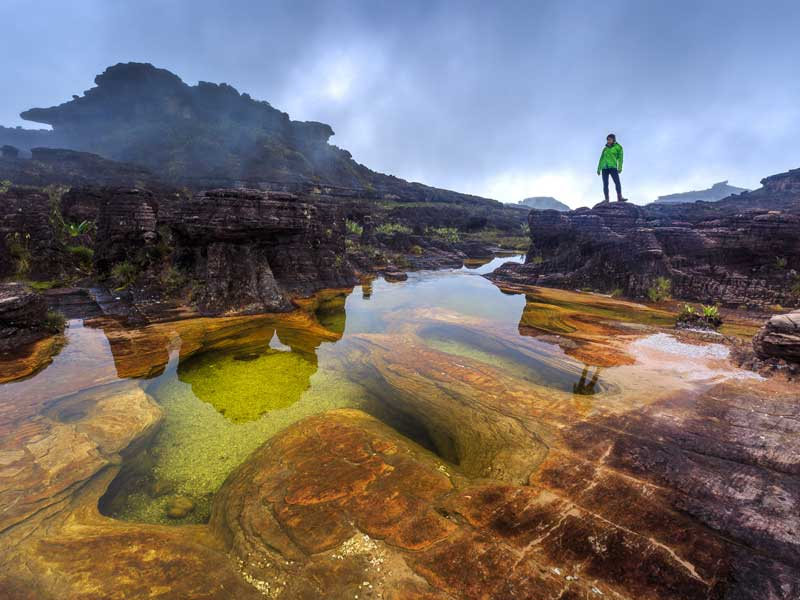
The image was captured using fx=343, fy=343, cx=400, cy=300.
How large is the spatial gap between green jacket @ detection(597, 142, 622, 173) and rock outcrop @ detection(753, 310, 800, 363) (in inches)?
478

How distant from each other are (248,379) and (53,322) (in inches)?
194

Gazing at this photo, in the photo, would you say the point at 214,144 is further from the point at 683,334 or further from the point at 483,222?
the point at 683,334

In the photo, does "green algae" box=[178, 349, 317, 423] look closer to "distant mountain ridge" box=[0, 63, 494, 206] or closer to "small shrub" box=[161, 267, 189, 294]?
"small shrub" box=[161, 267, 189, 294]

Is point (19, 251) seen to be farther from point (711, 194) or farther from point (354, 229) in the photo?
point (711, 194)

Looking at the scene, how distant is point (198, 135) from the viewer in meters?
67.4

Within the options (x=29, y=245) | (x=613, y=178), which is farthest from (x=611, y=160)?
(x=29, y=245)

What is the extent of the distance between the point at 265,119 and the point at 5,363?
293ft

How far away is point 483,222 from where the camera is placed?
171 feet

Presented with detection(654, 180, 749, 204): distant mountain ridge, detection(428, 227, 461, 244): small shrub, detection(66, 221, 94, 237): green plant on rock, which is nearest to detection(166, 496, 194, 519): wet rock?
detection(66, 221, 94, 237): green plant on rock

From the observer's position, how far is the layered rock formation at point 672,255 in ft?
39.1

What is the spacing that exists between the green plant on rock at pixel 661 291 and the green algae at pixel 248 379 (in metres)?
13.0

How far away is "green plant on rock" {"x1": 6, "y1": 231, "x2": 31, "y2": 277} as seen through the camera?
11320mm

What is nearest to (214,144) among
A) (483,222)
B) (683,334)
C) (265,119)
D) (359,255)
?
(265,119)

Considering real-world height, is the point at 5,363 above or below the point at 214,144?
below
